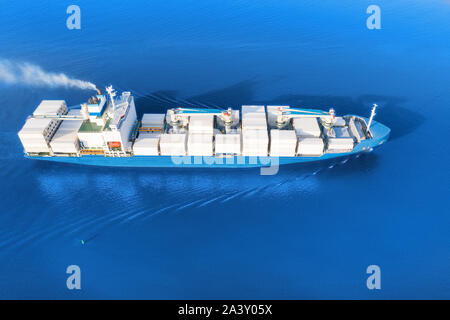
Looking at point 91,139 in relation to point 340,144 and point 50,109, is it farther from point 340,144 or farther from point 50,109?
point 340,144

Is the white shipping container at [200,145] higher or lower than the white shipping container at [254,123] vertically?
lower

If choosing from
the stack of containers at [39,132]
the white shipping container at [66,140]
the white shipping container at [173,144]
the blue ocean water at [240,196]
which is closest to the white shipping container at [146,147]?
the white shipping container at [173,144]

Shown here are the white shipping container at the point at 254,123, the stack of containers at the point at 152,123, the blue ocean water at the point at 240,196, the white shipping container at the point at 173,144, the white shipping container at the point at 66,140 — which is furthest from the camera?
the stack of containers at the point at 152,123

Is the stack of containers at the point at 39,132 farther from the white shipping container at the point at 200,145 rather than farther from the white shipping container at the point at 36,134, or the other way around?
the white shipping container at the point at 200,145

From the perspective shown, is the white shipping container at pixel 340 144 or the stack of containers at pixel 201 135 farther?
the white shipping container at pixel 340 144

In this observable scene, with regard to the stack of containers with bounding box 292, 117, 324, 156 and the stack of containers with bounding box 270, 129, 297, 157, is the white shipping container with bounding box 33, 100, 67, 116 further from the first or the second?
the stack of containers with bounding box 292, 117, 324, 156

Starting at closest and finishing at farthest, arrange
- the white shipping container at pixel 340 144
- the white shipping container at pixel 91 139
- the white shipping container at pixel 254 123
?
the white shipping container at pixel 91 139, the white shipping container at pixel 340 144, the white shipping container at pixel 254 123

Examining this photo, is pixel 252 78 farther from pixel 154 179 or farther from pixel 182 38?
pixel 154 179

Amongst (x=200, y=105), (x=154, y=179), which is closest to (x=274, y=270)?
(x=154, y=179)
